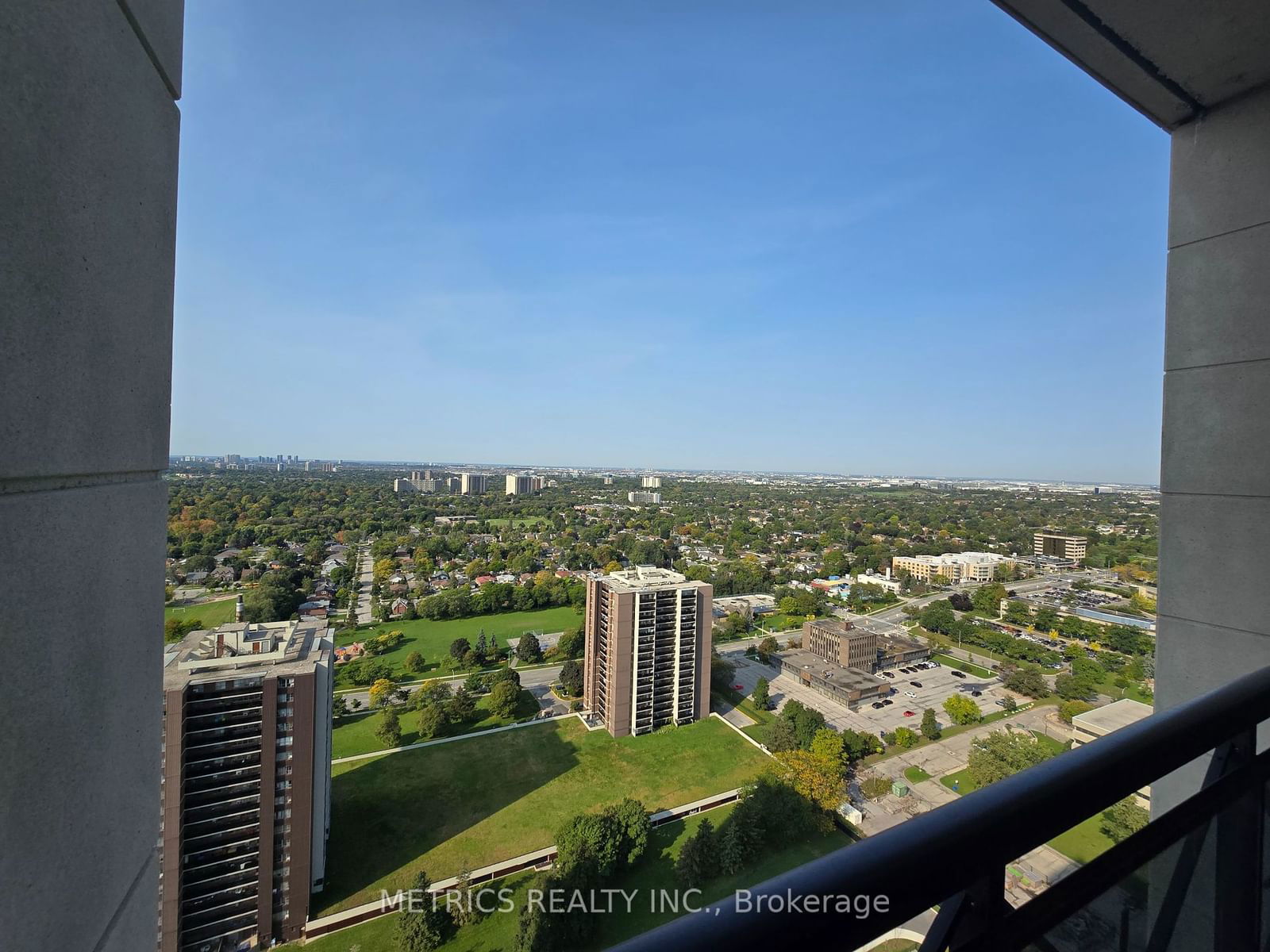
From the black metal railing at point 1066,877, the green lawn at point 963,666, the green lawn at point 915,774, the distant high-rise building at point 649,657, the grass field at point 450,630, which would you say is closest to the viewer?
the black metal railing at point 1066,877

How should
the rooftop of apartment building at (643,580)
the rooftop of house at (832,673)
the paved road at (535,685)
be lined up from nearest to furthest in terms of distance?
the rooftop of apartment building at (643,580) < the paved road at (535,685) < the rooftop of house at (832,673)

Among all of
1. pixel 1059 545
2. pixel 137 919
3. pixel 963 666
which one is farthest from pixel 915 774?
pixel 1059 545

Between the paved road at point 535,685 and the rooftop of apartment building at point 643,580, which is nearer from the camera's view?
the rooftop of apartment building at point 643,580

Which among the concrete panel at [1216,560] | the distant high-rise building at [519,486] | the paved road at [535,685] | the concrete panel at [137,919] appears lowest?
the paved road at [535,685]

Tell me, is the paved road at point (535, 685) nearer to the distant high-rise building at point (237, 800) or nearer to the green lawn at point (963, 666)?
the distant high-rise building at point (237, 800)

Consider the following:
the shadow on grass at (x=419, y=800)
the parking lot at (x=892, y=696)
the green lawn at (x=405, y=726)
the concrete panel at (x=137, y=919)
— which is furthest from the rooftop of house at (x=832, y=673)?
the concrete panel at (x=137, y=919)

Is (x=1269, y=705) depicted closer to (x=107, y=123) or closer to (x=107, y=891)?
(x=107, y=891)
